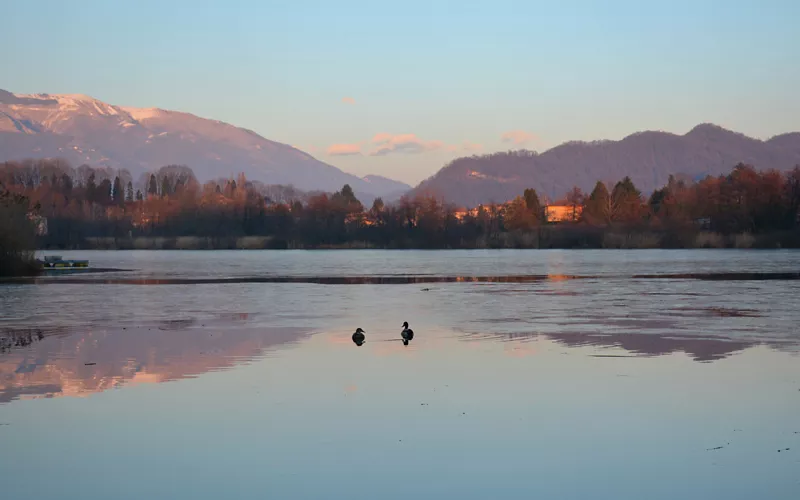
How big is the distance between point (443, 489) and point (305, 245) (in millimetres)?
137935

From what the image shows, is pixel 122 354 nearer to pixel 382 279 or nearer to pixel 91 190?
pixel 382 279

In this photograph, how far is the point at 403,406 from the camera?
12.2 m

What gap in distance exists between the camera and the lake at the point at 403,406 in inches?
347

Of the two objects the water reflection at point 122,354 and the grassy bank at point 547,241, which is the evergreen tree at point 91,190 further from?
the water reflection at point 122,354

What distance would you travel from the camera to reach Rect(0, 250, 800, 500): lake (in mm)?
8820

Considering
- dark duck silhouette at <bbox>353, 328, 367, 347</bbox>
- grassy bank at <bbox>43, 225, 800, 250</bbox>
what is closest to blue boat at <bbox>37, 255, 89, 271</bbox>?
dark duck silhouette at <bbox>353, 328, 367, 347</bbox>

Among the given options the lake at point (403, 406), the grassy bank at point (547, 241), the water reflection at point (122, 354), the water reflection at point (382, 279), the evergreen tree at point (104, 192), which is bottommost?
the water reflection at point (382, 279)

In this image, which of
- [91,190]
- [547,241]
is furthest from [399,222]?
[91,190]

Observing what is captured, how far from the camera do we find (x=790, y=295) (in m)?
31.8

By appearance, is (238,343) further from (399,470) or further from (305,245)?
(305,245)

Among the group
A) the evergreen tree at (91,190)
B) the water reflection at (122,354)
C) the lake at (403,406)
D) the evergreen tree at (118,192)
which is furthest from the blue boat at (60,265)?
the evergreen tree at (118,192)

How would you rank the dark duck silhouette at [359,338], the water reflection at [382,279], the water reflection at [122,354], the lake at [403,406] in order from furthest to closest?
1. the water reflection at [382,279]
2. the dark duck silhouette at [359,338]
3. the water reflection at [122,354]
4. the lake at [403,406]

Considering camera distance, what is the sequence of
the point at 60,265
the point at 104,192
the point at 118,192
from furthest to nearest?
the point at 118,192
the point at 104,192
the point at 60,265

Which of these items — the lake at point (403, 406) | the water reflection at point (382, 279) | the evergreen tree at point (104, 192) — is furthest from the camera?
the evergreen tree at point (104, 192)
